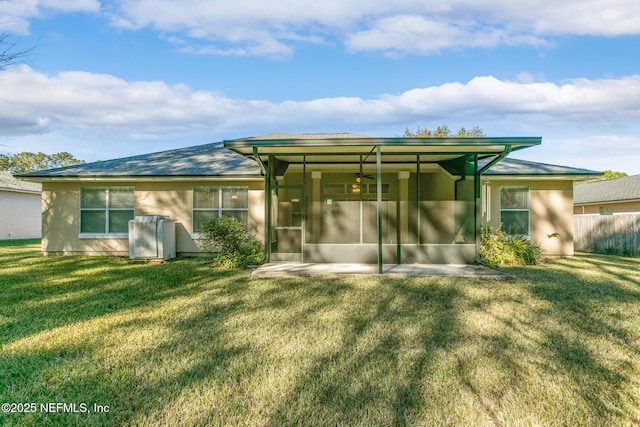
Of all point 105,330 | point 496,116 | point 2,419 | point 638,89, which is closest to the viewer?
point 2,419

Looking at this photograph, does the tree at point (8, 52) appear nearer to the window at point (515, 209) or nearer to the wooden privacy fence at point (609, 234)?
the window at point (515, 209)

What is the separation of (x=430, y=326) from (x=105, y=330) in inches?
159

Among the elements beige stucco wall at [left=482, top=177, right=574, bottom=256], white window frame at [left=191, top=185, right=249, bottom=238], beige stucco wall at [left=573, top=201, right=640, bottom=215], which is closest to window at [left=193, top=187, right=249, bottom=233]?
white window frame at [left=191, top=185, right=249, bottom=238]

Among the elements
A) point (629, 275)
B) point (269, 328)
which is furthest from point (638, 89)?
point (269, 328)

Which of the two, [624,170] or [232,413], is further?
[624,170]

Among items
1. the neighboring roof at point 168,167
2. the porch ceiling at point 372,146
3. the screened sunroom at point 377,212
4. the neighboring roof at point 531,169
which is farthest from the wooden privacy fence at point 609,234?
the neighboring roof at point 168,167

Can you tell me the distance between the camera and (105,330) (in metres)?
4.88

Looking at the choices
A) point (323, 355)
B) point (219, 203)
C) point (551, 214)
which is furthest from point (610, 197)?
point (323, 355)

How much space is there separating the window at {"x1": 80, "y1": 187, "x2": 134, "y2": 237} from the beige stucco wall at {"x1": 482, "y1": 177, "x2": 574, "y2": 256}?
1204cm

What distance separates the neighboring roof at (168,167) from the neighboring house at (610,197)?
55.8ft

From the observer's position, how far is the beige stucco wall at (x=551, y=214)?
42.8 ft

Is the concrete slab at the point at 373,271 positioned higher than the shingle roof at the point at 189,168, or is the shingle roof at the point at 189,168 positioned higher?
the shingle roof at the point at 189,168

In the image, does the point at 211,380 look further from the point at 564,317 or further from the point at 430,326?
the point at 564,317

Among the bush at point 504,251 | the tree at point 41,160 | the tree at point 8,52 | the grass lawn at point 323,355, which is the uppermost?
the tree at point 41,160
